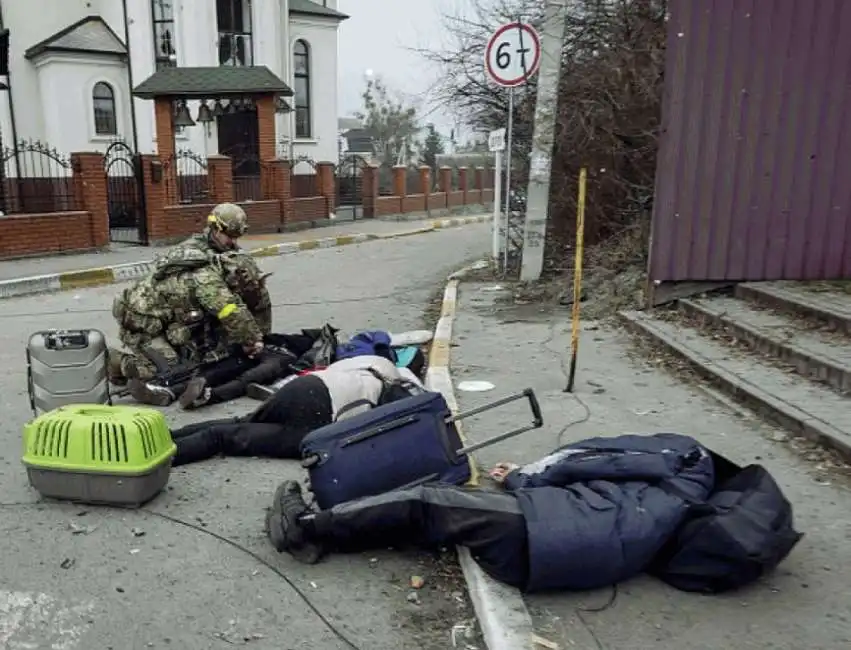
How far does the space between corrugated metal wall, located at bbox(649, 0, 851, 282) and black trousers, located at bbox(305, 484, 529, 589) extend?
5.00 metres

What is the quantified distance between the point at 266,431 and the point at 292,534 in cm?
124

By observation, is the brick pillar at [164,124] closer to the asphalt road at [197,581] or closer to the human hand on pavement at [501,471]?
the asphalt road at [197,581]

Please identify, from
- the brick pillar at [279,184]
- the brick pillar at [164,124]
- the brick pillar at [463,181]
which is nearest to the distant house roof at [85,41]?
the brick pillar at [164,124]

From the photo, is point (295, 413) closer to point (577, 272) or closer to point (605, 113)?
point (577, 272)

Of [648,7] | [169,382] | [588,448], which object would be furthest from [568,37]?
[588,448]

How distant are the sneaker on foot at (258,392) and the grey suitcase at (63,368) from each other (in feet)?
3.50

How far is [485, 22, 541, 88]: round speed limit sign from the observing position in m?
9.05

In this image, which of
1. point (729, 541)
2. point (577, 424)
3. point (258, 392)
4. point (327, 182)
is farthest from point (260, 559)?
point (327, 182)

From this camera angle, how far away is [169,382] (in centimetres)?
556

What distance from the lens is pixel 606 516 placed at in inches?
112

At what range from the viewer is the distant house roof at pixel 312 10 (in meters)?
29.9

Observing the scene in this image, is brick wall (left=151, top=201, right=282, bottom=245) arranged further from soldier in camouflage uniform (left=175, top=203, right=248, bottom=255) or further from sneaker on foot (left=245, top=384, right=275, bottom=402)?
sneaker on foot (left=245, top=384, right=275, bottom=402)

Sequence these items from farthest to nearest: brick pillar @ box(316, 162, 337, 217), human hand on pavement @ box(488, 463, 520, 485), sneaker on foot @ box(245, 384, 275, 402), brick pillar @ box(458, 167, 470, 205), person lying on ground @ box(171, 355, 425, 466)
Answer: brick pillar @ box(458, 167, 470, 205) → brick pillar @ box(316, 162, 337, 217) → sneaker on foot @ box(245, 384, 275, 402) → person lying on ground @ box(171, 355, 425, 466) → human hand on pavement @ box(488, 463, 520, 485)

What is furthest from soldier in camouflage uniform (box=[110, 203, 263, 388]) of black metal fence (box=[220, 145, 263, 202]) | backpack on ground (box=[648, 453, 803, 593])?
black metal fence (box=[220, 145, 263, 202])
